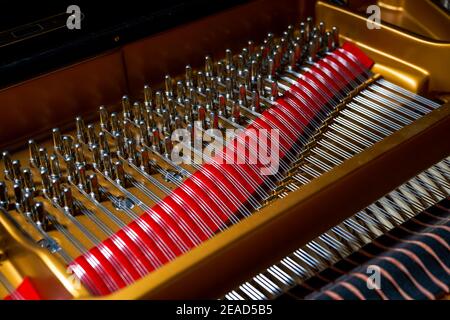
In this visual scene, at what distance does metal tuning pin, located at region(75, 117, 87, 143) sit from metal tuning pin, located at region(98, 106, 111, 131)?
0.07 metres

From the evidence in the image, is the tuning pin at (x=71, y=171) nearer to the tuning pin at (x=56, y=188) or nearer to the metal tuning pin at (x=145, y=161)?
the tuning pin at (x=56, y=188)

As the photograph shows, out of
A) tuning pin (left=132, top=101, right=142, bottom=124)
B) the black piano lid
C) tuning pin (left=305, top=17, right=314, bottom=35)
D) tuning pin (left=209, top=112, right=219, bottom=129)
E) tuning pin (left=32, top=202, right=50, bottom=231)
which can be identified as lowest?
tuning pin (left=32, top=202, right=50, bottom=231)

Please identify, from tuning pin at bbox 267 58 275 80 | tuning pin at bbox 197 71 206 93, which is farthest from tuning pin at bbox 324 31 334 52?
tuning pin at bbox 197 71 206 93

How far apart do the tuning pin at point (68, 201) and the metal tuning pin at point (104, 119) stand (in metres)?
0.37

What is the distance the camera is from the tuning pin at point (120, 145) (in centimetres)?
205

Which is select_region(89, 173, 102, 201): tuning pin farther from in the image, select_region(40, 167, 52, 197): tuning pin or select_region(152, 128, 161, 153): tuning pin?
select_region(152, 128, 161, 153): tuning pin

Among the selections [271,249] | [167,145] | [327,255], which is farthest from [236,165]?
[271,249]

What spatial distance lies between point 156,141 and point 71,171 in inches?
11.7

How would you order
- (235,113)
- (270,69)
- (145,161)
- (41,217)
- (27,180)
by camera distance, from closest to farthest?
(41,217)
(27,180)
(145,161)
(235,113)
(270,69)

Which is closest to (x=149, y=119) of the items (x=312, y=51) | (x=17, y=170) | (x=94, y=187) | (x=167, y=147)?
(x=167, y=147)

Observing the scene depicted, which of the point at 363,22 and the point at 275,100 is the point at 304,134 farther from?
the point at 363,22

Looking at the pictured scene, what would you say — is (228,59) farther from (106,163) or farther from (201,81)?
(106,163)

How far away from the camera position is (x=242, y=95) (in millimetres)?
2291

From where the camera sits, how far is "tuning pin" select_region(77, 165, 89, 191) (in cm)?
193
